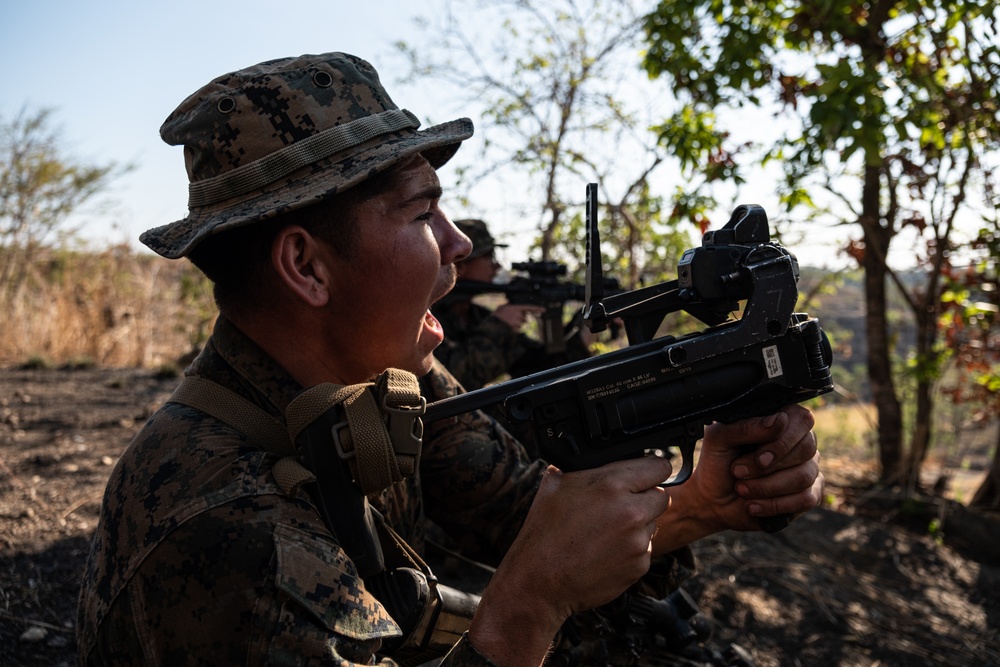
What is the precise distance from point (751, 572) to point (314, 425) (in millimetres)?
Result: 3772

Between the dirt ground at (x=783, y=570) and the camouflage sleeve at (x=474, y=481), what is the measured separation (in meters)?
1.53

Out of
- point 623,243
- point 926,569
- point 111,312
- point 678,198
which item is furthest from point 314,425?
point 111,312

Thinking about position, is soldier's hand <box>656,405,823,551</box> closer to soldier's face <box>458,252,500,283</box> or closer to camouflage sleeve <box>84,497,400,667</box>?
camouflage sleeve <box>84,497,400,667</box>

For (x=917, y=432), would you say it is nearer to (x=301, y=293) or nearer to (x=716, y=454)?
(x=716, y=454)

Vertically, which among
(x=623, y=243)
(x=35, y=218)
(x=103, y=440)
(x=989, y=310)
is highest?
(x=35, y=218)

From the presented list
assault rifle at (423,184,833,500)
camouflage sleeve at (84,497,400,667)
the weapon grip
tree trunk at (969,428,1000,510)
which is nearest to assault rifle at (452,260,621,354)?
tree trunk at (969,428,1000,510)

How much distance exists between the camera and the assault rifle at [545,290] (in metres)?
5.71

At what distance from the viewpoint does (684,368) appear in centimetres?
171

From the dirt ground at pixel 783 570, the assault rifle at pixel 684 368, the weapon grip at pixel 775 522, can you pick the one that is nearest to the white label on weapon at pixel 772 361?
the assault rifle at pixel 684 368

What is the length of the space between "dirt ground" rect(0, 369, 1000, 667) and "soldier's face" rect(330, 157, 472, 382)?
1.86 m

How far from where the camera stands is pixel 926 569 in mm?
5082

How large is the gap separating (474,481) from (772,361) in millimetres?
1021

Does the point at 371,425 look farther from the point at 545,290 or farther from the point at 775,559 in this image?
the point at 545,290

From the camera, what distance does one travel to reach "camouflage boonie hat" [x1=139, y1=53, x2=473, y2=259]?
175 cm
